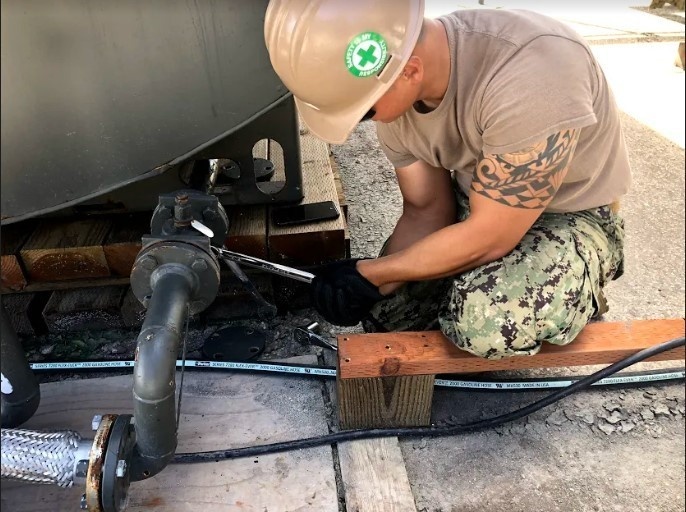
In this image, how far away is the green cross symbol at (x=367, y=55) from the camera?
1.08 m

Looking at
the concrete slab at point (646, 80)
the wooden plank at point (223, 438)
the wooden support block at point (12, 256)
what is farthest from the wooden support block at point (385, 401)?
the concrete slab at point (646, 80)

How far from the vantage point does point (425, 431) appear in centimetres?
146

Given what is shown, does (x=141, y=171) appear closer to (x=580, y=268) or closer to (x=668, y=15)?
(x=580, y=268)

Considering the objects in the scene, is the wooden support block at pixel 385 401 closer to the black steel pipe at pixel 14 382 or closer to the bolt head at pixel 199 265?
the bolt head at pixel 199 265

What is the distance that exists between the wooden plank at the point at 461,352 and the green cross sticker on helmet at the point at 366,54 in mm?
613

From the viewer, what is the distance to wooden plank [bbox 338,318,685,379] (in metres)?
1.33

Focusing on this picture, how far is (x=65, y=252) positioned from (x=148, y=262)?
21.3 inches

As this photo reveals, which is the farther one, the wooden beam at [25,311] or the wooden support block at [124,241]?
the wooden beam at [25,311]

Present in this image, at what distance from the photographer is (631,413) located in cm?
152

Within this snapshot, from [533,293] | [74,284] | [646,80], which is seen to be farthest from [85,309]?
[646,80]

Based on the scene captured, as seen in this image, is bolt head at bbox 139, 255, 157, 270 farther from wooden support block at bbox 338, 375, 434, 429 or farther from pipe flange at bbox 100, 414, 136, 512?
wooden support block at bbox 338, 375, 434, 429

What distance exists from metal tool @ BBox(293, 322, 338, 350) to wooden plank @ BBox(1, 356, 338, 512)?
65 millimetres

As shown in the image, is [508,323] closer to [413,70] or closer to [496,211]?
[496,211]

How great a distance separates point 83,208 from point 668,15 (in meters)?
4.83
